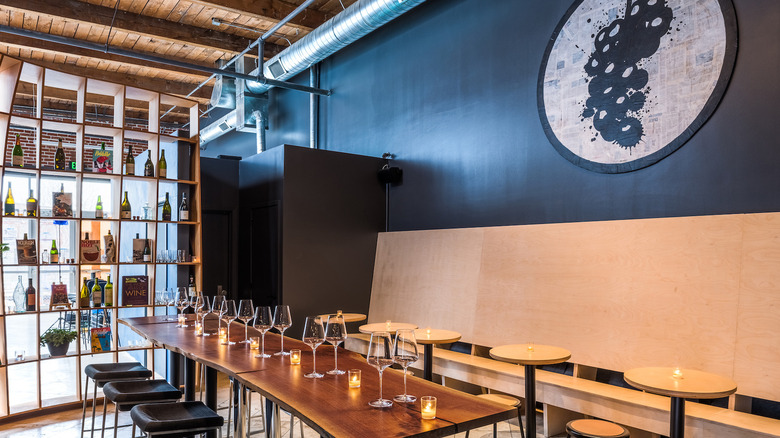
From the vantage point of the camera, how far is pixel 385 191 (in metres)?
6.70

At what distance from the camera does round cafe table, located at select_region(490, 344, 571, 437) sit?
3338mm

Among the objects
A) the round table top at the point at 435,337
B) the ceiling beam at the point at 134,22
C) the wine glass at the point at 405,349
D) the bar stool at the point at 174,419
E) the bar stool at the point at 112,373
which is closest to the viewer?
the wine glass at the point at 405,349

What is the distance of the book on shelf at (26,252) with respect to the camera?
4.53 metres

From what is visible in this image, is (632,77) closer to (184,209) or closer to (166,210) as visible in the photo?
(184,209)

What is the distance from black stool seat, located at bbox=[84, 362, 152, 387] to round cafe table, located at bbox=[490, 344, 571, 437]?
2.34 meters

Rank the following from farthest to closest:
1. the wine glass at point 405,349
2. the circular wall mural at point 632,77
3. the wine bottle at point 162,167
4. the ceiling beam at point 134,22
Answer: the ceiling beam at point 134,22
the wine bottle at point 162,167
the circular wall mural at point 632,77
the wine glass at point 405,349

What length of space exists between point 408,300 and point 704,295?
9.74 feet

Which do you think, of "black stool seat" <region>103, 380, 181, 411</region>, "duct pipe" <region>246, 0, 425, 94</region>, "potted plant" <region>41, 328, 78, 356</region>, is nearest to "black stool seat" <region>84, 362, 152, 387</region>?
"black stool seat" <region>103, 380, 181, 411</region>

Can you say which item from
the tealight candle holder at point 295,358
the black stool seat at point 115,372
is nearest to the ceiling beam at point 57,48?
the black stool seat at point 115,372

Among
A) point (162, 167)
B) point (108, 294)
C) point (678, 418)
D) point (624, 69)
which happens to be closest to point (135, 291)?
point (108, 294)

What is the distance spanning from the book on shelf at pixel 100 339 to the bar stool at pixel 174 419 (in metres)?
2.63

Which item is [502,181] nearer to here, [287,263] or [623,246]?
[623,246]

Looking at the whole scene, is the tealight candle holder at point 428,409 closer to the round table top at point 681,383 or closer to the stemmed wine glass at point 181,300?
the round table top at point 681,383

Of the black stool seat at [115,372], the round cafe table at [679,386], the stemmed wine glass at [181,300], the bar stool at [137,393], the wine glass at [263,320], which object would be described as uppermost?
the wine glass at [263,320]
